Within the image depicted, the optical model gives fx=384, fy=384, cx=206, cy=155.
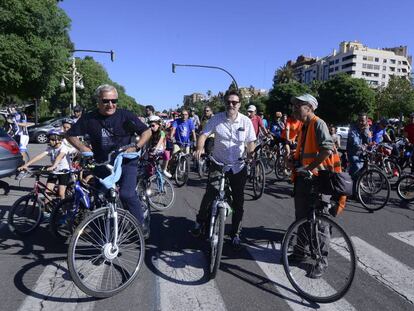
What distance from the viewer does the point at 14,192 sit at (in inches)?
328

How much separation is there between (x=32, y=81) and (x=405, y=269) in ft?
83.2

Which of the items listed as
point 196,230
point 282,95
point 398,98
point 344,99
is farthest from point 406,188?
point 282,95

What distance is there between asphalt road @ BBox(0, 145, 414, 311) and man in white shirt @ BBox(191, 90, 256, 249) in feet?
2.03

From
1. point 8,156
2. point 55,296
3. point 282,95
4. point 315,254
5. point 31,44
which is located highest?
point 282,95

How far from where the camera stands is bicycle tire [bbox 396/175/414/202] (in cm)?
798

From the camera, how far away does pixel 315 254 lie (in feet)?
12.9

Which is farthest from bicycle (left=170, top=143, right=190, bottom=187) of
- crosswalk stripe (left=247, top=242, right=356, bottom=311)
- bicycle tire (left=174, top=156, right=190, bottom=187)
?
crosswalk stripe (left=247, top=242, right=356, bottom=311)

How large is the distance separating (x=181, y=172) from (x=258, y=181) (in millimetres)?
2163

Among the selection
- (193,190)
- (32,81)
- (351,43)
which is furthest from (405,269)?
(351,43)

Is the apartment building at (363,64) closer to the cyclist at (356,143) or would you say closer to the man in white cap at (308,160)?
the cyclist at (356,143)

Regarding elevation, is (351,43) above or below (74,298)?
above

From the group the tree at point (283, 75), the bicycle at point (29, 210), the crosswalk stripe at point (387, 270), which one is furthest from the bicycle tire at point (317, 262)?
the tree at point (283, 75)

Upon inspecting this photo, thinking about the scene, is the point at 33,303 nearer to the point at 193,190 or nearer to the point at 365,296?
the point at 365,296

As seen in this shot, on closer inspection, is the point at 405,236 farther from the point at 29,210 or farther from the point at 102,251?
the point at 29,210
